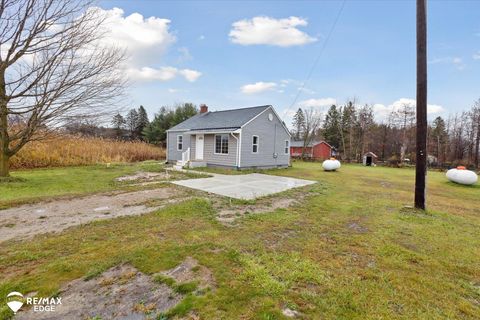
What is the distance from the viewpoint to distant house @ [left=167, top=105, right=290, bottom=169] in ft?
48.0

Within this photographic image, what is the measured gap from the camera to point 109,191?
754 cm

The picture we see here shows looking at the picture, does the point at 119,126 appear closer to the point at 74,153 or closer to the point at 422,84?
the point at 74,153

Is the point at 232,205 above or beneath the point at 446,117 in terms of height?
beneath

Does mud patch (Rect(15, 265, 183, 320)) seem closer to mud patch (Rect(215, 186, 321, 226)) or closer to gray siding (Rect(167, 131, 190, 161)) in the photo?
mud patch (Rect(215, 186, 321, 226))

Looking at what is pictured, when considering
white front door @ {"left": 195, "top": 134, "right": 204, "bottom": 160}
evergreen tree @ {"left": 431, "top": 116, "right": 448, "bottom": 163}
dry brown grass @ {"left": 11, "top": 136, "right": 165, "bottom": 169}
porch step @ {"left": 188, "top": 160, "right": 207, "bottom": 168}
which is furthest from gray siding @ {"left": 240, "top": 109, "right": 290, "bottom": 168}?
evergreen tree @ {"left": 431, "top": 116, "right": 448, "bottom": 163}

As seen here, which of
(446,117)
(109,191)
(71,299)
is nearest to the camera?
(71,299)

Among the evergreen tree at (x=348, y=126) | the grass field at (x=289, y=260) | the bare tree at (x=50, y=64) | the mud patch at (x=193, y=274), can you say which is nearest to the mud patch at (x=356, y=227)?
the grass field at (x=289, y=260)

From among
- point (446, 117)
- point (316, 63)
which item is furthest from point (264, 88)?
point (446, 117)

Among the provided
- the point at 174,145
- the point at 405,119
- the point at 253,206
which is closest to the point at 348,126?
Result: the point at 405,119

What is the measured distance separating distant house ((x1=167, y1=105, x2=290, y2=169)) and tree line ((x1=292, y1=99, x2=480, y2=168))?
16.9 metres

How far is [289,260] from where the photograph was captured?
10.3ft

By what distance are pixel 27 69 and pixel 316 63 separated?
1285 cm

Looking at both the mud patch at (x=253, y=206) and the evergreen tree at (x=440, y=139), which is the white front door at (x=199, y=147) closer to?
the mud patch at (x=253, y=206)

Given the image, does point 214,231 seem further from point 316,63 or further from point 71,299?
point 316,63
